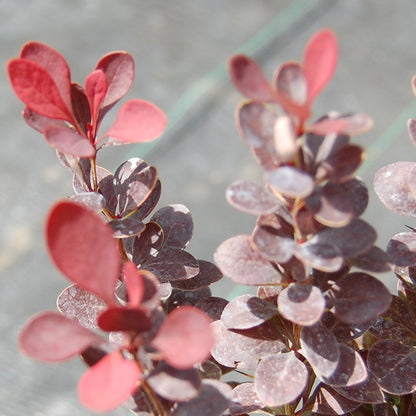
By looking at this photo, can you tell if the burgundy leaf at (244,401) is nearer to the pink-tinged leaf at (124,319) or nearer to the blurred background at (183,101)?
the pink-tinged leaf at (124,319)

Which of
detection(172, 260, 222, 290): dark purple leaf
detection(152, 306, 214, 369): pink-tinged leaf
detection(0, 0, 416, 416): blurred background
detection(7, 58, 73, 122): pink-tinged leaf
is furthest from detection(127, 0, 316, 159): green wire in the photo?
detection(152, 306, 214, 369): pink-tinged leaf

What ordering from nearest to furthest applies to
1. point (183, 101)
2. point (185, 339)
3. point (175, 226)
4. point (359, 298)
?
point (185, 339) → point (359, 298) → point (175, 226) → point (183, 101)

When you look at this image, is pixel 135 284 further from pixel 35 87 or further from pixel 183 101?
pixel 183 101

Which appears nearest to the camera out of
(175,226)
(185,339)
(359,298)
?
(185,339)

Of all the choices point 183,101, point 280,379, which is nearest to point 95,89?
point 280,379

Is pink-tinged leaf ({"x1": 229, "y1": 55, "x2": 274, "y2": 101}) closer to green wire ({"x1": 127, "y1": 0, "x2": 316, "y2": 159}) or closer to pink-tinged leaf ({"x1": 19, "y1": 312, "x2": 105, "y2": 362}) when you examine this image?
pink-tinged leaf ({"x1": 19, "y1": 312, "x2": 105, "y2": 362})

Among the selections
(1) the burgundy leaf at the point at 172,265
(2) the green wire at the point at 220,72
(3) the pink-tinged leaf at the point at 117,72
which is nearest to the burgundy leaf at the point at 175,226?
(1) the burgundy leaf at the point at 172,265

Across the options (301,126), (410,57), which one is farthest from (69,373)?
(410,57)
